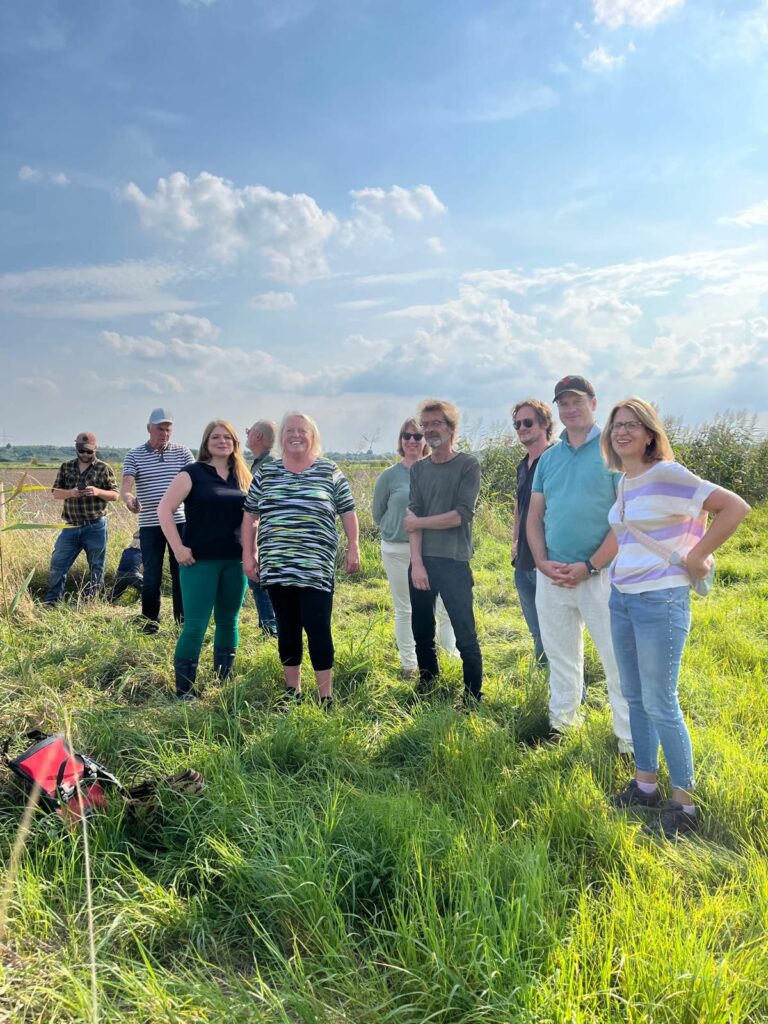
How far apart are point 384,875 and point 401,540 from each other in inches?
114

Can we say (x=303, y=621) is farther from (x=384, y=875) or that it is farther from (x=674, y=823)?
(x=674, y=823)

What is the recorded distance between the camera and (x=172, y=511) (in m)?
4.48

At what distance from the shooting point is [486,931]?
196 centimetres

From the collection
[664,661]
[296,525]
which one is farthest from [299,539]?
[664,661]

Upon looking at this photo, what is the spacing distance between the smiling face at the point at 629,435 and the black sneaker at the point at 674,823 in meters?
1.54

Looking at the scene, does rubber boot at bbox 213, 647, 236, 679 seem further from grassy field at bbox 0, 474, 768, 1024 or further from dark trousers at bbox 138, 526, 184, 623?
dark trousers at bbox 138, 526, 184, 623

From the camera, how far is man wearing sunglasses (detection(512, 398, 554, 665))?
438 centimetres

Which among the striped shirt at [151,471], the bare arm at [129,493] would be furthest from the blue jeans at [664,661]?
the bare arm at [129,493]

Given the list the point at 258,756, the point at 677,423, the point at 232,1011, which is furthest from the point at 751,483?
the point at 232,1011

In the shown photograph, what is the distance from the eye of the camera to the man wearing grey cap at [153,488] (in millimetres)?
5945

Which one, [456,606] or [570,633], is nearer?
[570,633]

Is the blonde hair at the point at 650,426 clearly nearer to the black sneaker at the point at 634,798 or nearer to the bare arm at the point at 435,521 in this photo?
the bare arm at the point at 435,521

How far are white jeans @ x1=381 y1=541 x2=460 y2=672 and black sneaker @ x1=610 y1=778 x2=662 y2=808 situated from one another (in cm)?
210

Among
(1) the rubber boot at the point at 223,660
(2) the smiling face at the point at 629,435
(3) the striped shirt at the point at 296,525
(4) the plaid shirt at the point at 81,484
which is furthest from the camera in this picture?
(4) the plaid shirt at the point at 81,484
